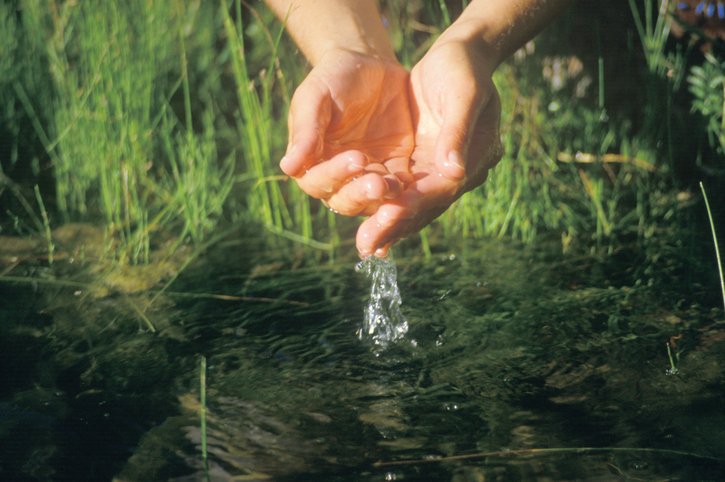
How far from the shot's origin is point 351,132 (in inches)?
86.3

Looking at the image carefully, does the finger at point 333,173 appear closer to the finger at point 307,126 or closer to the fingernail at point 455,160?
the finger at point 307,126

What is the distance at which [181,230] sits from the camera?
2891 mm

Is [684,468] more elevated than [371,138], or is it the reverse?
[371,138]

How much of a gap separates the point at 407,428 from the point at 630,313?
77 centimetres

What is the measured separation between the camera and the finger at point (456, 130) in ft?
5.89

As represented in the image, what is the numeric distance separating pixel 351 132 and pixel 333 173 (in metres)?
0.39

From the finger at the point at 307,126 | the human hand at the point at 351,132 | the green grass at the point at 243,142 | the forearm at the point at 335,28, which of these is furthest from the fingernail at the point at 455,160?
the green grass at the point at 243,142

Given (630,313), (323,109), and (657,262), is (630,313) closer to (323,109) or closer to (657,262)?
(657,262)

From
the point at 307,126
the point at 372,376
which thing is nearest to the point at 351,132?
the point at 307,126

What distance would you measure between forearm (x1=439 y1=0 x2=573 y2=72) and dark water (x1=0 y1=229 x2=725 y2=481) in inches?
26.1

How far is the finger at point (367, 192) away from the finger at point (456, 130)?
118 mm

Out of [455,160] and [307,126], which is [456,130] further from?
[307,126]

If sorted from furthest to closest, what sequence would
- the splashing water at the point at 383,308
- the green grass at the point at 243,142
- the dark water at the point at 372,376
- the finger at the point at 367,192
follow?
the green grass at the point at 243,142
the splashing water at the point at 383,308
the finger at the point at 367,192
the dark water at the point at 372,376

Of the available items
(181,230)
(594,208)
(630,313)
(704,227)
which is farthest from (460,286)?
(181,230)
